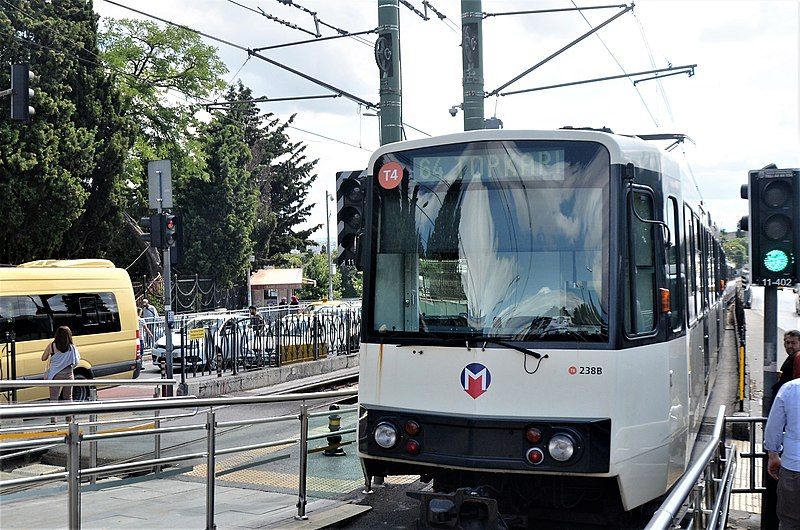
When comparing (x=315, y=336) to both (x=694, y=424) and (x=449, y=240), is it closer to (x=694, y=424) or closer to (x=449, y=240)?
(x=694, y=424)

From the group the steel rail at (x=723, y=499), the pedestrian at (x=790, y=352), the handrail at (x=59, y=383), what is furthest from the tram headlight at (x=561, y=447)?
the handrail at (x=59, y=383)

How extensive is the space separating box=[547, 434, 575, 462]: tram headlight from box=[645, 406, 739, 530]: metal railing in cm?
88

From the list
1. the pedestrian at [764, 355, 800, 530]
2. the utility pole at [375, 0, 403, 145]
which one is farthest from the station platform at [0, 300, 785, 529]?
the utility pole at [375, 0, 403, 145]

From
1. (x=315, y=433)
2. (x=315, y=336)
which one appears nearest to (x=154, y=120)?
(x=315, y=336)

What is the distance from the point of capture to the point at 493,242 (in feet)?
23.1

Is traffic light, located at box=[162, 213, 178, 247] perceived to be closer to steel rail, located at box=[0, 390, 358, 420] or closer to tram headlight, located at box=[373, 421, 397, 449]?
steel rail, located at box=[0, 390, 358, 420]

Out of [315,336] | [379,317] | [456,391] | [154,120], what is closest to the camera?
[456,391]

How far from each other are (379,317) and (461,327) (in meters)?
0.75

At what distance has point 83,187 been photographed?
3706cm

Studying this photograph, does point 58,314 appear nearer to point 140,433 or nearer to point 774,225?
point 140,433

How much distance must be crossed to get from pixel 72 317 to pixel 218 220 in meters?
37.7

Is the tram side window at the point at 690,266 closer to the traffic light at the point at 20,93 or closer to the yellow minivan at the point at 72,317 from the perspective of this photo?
Result: the yellow minivan at the point at 72,317

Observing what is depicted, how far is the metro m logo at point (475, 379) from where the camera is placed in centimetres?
685

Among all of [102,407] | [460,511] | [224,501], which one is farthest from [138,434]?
[460,511]
